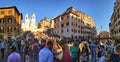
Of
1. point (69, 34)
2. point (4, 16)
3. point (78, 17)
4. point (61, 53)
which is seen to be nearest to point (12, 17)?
point (4, 16)

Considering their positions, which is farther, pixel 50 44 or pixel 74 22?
pixel 74 22

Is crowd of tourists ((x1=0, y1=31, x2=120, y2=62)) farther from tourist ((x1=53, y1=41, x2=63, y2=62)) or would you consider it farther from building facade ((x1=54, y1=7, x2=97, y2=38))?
building facade ((x1=54, y1=7, x2=97, y2=38))

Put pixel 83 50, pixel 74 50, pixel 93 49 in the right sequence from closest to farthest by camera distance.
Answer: pixel 74 50 → pixel 83 50 → pixel 93 49

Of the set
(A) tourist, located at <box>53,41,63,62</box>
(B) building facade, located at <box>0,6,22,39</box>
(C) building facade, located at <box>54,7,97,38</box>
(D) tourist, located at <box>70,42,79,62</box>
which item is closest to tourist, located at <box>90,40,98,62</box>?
(D) tourist, located at <box>70,42,79,62</box>

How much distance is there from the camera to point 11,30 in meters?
95.1

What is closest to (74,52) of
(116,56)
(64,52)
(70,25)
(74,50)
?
(74,50)

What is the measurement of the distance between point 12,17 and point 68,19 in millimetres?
29427

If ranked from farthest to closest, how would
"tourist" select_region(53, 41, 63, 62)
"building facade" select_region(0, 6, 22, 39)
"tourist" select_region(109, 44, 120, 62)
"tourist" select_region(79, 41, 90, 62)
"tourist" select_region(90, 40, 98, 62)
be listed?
1. "building facade" select_region(0, 6, 22, 39)
2. "tourist" select_region(90, 40, 98, 62)
3. "tourist" select_region(79, 41, 90, 62)
4. "tourist" select_region(53, 41, 63, 62)
5. "tourist" select_region(109, 44, 120, 62)

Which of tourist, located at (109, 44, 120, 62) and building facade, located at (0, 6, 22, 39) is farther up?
building facade, located at (0, 6, 22, 39)

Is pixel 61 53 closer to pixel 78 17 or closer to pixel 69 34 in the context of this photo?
pixel 69 34

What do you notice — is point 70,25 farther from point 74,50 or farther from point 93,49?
A: point 74,50

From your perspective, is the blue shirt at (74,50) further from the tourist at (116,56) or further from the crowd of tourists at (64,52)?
the tourist at (116,56)

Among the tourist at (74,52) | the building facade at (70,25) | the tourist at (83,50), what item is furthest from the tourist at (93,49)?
the building facade at (70,25)

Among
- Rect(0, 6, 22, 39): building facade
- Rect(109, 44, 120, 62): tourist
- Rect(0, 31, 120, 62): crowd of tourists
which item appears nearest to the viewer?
Rect(109, 44, 120, 62): tourist
